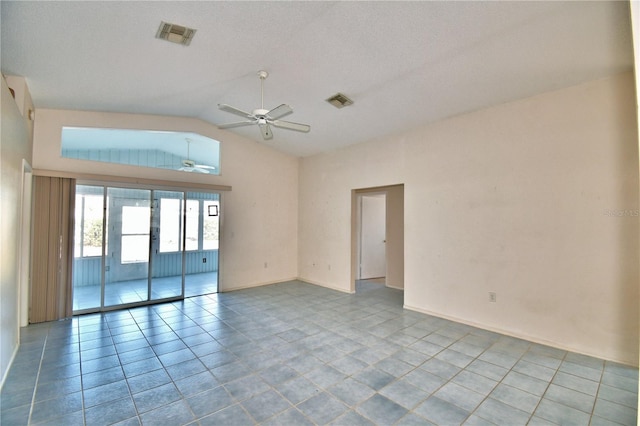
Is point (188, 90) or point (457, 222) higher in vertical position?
point (188, 90)

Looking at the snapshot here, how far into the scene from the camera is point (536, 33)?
2623 mm

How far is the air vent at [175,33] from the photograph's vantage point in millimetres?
2729

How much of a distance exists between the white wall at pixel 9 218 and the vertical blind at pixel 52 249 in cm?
102

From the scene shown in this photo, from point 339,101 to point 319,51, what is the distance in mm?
1063

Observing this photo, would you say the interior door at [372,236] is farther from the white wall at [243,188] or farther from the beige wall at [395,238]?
the white wall at [243,188]

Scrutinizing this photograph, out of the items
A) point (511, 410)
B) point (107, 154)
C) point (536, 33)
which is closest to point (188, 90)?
point (107, 154)

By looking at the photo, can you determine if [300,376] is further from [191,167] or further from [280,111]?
[191,167]

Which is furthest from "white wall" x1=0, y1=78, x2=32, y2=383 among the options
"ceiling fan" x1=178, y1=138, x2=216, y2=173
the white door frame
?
"ceiling fan" x1=178, y1=138, x2=216, y2=173

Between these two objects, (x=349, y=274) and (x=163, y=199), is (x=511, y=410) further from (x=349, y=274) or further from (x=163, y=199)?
(x=163, y=199)

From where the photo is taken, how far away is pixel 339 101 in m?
4.25

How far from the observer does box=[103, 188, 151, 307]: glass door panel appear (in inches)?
194

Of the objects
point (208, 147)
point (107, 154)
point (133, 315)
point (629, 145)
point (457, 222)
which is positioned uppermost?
point (208, 147)

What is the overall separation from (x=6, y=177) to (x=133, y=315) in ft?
9.08

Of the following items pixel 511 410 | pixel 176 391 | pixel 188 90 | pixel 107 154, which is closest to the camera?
pixel 511 410
